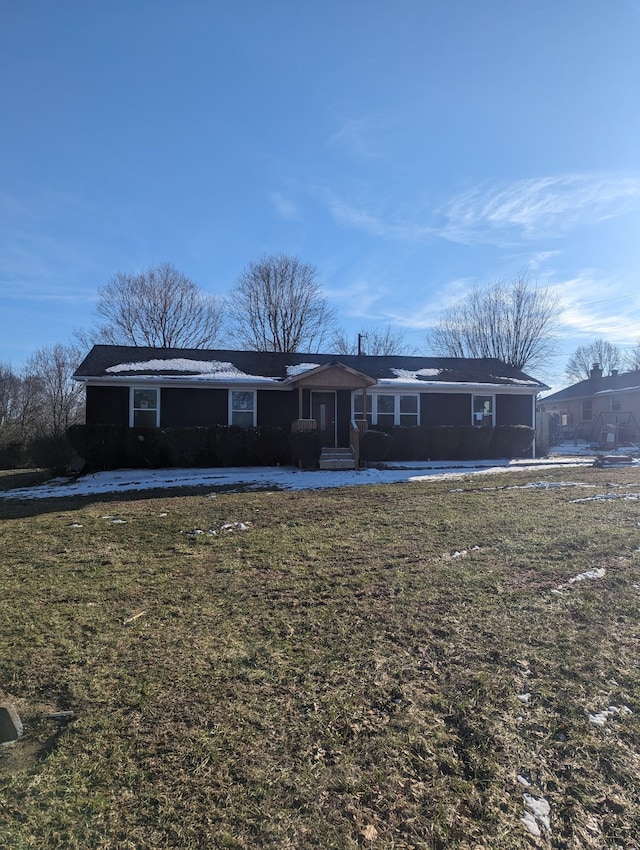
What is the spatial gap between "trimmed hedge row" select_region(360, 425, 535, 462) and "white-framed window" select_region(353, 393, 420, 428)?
871mm

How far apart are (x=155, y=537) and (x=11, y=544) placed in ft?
5.46

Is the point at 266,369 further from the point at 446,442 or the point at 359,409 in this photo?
the point at 446,442

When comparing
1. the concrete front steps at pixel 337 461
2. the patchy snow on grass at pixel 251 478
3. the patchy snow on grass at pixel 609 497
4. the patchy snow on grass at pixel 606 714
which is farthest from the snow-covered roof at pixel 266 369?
the patchy snow on grass at pixel 606 714

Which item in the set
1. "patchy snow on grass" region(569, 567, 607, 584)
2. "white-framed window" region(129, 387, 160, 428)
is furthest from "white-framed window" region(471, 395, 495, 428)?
"patchy snow on grass" region(569, 567, 607, 584)

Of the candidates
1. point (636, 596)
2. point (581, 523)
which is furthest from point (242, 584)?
point (581, 523)

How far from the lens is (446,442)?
1662 cm

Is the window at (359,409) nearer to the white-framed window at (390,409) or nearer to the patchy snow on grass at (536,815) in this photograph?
the white-framed window at (390,409)

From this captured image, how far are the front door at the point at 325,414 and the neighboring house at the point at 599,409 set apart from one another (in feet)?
47.5

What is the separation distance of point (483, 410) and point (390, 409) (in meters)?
3.71

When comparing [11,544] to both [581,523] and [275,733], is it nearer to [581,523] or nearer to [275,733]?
[275,733]

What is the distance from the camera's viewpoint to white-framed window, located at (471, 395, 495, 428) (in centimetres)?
1820

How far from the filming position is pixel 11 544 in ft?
19.6

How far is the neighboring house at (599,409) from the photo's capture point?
2833 centimetres

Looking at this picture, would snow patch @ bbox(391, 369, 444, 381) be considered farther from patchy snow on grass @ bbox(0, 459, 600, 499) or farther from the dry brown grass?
the dry brown grass
